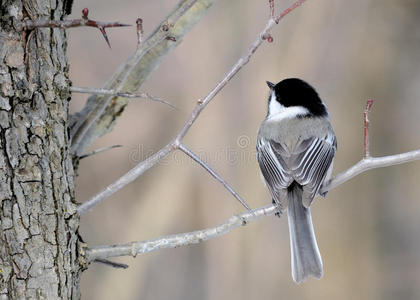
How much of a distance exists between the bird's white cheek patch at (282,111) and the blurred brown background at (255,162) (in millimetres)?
1534

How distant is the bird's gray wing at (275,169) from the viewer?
2.96 m

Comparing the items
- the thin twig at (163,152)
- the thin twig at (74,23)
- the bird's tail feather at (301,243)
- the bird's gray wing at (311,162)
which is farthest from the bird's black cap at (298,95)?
the thin twig at (74,23)

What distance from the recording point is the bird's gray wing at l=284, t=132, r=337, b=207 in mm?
2885

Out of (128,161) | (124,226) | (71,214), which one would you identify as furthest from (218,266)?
(71,214)

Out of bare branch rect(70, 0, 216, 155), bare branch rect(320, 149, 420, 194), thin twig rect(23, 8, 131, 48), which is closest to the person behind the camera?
thin twig rect(23, 8, 131, 48)

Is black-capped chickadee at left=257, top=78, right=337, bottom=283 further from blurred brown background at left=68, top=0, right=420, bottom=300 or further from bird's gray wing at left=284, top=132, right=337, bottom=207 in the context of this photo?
blurred brown background at left=68, top=0, right=420, bottom=300

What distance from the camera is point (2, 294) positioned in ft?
5.87

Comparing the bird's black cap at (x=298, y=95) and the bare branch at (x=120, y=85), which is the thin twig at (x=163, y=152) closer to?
the bare branch at (x=120, y=85)

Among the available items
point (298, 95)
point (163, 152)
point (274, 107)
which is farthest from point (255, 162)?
point (163, 152)

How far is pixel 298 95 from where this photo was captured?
3295 mm

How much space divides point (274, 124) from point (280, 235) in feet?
6.77

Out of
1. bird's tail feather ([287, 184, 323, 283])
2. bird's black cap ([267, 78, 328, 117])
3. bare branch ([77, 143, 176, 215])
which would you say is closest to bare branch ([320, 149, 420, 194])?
bird's tail feather ([287, 184, 323, 283])

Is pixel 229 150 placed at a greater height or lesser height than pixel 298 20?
lesser

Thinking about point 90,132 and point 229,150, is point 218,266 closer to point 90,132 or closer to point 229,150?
point 229,150
